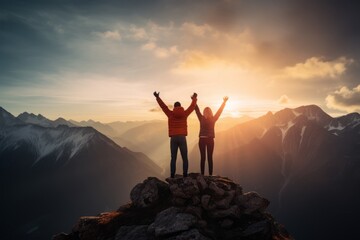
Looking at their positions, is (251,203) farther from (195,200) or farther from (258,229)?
(195,200)

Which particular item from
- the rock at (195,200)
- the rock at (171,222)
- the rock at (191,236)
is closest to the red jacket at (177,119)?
the rock at (195,200)

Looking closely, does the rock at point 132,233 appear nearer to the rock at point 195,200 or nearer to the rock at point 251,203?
the rock at point 195,200

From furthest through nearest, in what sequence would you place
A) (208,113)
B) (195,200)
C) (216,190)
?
1. (208,113)
2. (216,190)
3. (195,200)

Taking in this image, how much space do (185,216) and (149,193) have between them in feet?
14.8

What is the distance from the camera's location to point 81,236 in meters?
18.6

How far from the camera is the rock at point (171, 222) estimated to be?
16.3m

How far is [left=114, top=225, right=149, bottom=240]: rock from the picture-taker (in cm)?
1698

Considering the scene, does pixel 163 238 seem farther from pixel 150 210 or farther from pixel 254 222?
pixel 254 222

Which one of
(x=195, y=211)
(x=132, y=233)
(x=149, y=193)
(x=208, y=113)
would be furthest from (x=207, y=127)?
(x=132, y=233)

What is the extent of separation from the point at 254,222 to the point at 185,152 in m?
6.66

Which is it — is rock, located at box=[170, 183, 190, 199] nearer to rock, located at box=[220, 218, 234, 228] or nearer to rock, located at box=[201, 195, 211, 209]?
rock, located at box=[201, 195, 211, 209]

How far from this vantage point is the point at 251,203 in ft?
65.6

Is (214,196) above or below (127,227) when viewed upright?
above

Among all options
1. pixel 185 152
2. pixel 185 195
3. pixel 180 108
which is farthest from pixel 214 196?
pixel 180 108
